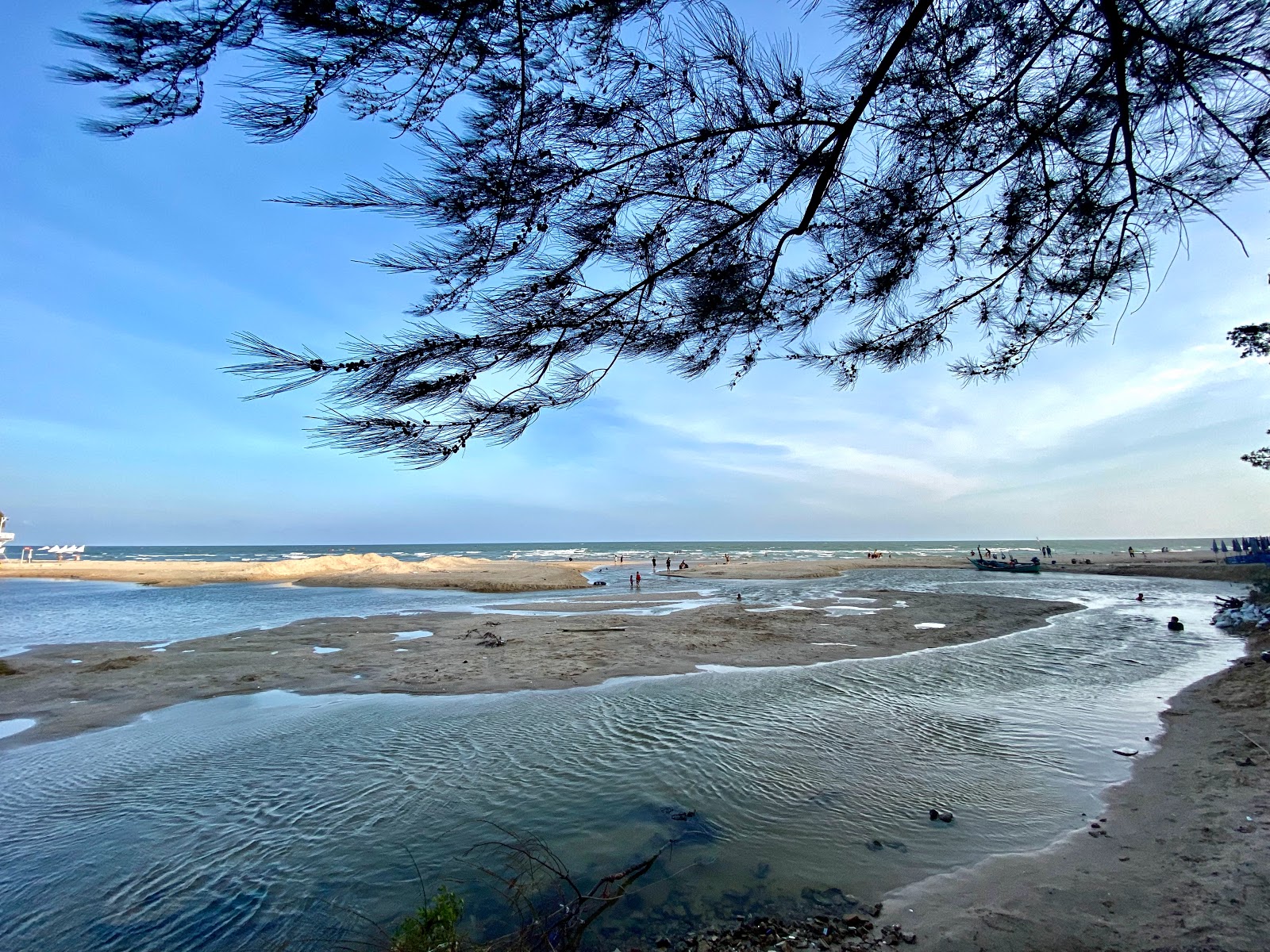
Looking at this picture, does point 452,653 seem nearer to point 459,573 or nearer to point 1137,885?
point 1137,885

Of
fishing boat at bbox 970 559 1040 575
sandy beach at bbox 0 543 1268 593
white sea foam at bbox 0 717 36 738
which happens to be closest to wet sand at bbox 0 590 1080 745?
white sea foam at bbox 0 717 36 738

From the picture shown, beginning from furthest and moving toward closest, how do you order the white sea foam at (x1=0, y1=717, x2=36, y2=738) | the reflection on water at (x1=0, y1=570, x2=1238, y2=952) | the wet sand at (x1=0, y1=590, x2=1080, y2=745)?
the wet sand at (x1=0, y1=590, x2=1080, y2=745)
the white sea foam at (x1=0, y1=717, x2=36, y2=738)
the reflection on water at (x1=0, y1=570, x2=1238, y2=952)

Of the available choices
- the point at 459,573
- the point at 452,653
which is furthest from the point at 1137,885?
the point at 459,573

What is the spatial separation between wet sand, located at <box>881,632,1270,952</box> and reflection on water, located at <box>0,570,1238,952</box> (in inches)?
9.1

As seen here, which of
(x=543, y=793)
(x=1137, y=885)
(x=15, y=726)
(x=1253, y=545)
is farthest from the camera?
(x=1253, y=545)

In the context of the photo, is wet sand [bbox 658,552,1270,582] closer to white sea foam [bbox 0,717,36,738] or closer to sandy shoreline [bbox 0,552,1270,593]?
sandy shoreline [bbox 0,552,1270,593]

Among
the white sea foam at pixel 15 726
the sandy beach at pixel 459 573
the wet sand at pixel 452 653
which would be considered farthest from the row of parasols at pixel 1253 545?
the white sea foam at pixel 15 726

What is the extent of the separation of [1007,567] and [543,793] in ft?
147

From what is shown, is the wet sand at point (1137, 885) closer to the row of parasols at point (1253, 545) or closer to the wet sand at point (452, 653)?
the wet sand at point (452, 653)

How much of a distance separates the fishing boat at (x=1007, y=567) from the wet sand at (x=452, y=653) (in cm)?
2287

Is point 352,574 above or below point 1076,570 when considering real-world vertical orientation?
above

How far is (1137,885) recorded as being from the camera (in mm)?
3189

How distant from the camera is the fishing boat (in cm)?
3716

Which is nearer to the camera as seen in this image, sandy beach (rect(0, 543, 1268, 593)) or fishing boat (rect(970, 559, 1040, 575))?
sandy beach (rect(0, 543, 1268, 593))
